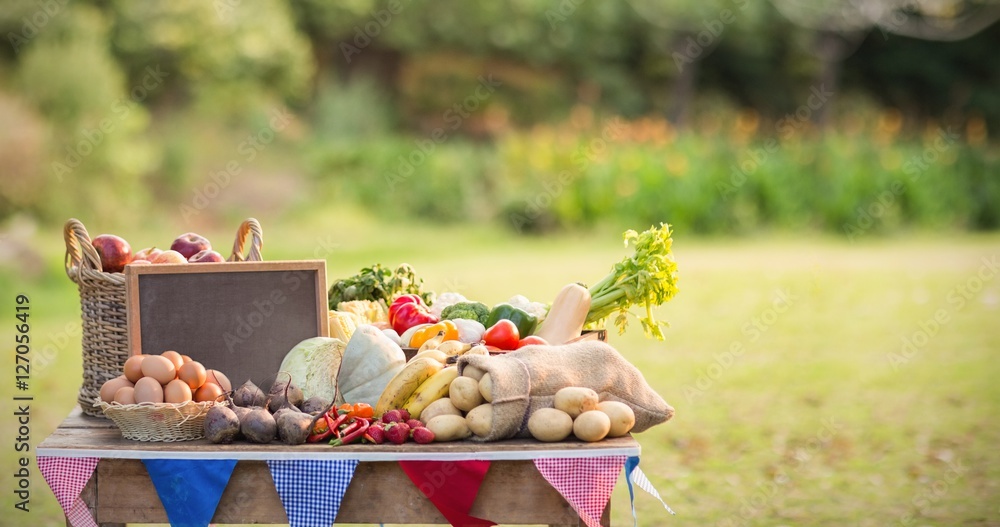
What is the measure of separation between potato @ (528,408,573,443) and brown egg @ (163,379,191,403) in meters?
0.98

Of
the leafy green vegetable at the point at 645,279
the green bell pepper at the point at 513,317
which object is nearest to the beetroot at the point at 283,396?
the green bell pepper at the point at 513,317

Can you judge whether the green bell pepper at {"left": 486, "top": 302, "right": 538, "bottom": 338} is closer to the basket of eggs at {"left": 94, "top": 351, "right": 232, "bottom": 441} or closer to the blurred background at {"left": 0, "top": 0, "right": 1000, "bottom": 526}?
the basket of eggs at {"left": 94, "top": 351, "right": 232, "bottom": 441}

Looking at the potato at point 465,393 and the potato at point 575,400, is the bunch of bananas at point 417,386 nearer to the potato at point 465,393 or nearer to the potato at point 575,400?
the potato at point 465,393

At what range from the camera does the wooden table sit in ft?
9.55

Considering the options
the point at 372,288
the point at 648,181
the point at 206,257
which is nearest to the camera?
the point at 206,257

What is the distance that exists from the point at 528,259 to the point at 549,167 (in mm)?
2404

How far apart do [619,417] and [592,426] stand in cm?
10

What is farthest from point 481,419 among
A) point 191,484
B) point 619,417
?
point 191,484

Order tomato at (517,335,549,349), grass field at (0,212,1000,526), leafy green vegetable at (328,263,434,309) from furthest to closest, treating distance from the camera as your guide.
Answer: grass field at (0,212,1000,526)
leafy green vegetable at (328,263,434,309)
tomato at (517,335,549,349)

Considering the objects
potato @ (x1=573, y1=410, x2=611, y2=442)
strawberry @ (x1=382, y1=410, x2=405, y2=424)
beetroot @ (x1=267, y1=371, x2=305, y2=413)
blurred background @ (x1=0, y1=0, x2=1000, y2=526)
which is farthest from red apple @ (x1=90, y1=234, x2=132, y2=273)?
blurred background @ (x1=0, y1=0, x2=1000, y2=526)

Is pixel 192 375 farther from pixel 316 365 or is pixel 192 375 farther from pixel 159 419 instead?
pixel 316 365

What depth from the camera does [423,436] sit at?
2934 millimetres

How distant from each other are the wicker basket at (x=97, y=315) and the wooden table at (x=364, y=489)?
0.47 metres

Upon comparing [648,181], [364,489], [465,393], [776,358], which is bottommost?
[776,358]
